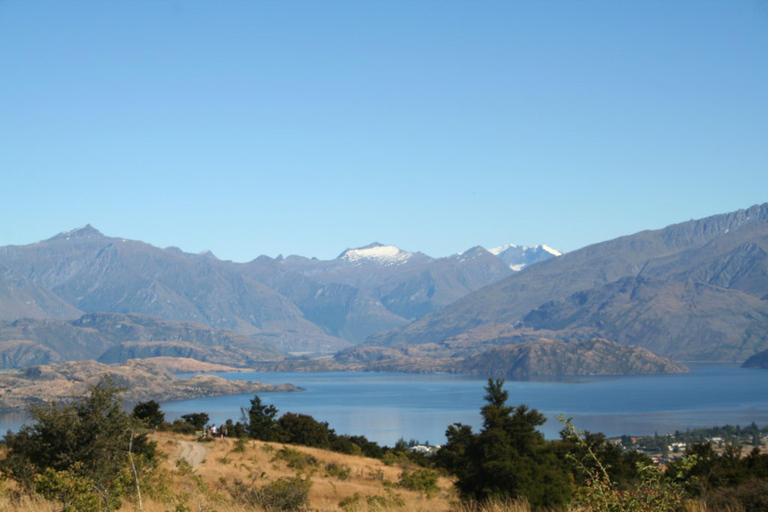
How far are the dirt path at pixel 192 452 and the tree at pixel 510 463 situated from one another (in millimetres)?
17366

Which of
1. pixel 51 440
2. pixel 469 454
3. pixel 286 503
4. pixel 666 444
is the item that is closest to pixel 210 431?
pixel 469 454

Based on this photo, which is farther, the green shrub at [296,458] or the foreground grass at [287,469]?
the green shrub at [296,458]

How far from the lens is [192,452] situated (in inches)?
1879

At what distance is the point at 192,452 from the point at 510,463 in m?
23.3

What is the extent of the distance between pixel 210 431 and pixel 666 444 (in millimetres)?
118980

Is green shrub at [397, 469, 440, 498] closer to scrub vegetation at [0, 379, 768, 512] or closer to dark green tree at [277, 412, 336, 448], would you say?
scrub vegetation at [0, 379, 768, 512]

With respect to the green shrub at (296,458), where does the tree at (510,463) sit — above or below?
above

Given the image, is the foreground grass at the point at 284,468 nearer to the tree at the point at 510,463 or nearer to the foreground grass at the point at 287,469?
the foreground grass at the point at 287,469

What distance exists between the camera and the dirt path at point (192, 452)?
148ft

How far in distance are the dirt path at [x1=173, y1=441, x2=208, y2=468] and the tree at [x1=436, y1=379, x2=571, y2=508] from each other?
17.4m

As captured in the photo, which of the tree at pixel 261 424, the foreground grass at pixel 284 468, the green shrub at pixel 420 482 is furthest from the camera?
the tree at pixel 261 424

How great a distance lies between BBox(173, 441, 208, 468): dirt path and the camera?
1777 inches

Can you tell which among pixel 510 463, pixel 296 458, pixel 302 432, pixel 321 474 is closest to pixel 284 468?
pixel 321 474

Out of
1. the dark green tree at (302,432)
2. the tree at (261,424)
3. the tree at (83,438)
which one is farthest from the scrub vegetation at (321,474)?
the dark green tree at (302,432)
